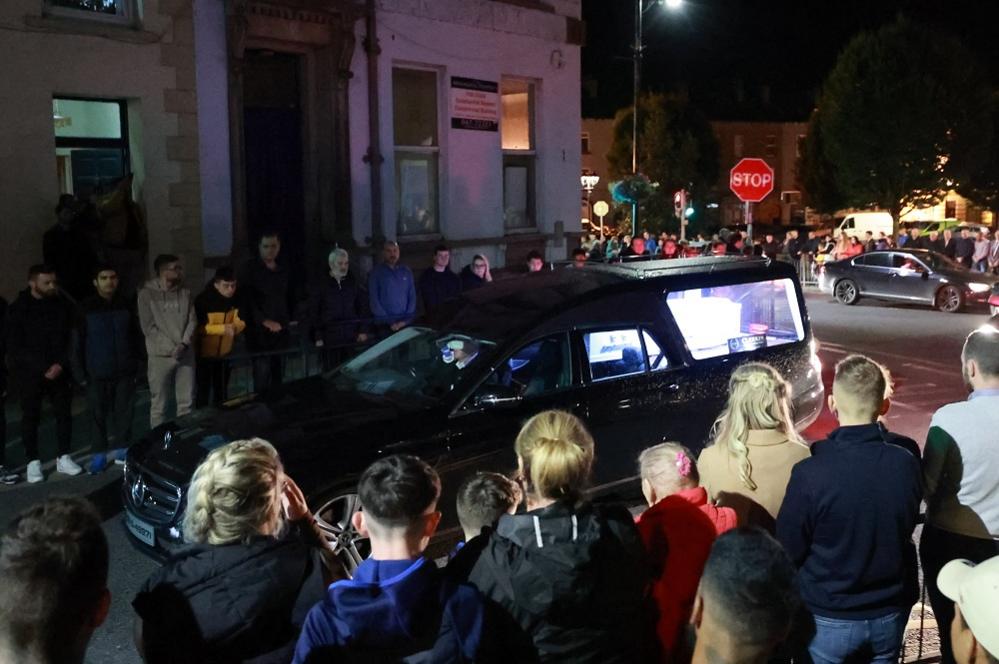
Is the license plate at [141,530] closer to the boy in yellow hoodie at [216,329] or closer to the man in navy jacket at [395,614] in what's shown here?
the boy in yellow hoodie at [216,329]

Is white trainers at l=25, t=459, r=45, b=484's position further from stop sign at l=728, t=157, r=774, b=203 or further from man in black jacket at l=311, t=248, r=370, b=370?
stop sign at l=728, t=157, r=774, b=203

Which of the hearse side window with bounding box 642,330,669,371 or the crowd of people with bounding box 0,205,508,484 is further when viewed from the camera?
the crowd of people with bounding box 0,205,508,484

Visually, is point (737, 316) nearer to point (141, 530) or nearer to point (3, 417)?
point (141, 530)

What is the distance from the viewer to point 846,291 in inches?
904

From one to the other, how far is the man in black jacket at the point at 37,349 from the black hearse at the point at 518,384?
6.85 ft

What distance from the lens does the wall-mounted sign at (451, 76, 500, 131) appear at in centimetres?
1448

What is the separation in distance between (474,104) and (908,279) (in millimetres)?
11560

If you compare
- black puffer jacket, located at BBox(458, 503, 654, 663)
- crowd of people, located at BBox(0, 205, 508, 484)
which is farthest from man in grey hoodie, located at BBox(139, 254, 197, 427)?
black puffer jacket, located at BBox(458, 503, 654, 663)

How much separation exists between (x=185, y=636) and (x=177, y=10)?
975cm

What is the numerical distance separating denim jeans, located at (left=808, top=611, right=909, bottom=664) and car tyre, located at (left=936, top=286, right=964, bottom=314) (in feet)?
61.3

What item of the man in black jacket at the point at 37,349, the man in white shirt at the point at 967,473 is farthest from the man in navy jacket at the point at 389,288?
the man in white shirt at the point at 967,473

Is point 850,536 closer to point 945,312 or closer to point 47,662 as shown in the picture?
point 47,662

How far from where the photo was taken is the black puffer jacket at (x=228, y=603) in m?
2.90

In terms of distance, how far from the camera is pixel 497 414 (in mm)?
6320
